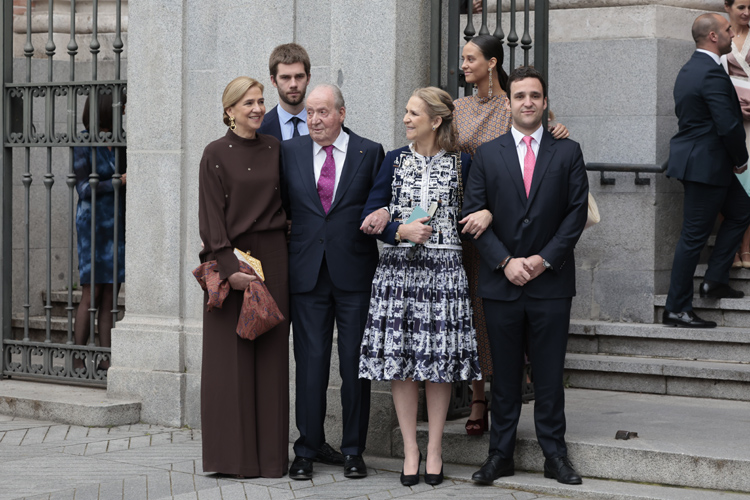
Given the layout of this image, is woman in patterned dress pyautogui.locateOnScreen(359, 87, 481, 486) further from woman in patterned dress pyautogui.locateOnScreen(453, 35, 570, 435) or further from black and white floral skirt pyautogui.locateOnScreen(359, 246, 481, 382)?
woman in patterned dress pyautogui.locateOnScreen(453, 35, 570, 435)

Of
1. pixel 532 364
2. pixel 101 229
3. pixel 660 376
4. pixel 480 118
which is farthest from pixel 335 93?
pixel 660 376

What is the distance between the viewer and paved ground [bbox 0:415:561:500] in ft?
19.0

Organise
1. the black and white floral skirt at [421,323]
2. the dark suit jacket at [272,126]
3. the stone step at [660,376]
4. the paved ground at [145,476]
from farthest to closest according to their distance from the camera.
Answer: the stone step at [660,376], the dark suit jacket at [272,126], the black and white floral skirt at [421,323], the paved ground at [145,476]

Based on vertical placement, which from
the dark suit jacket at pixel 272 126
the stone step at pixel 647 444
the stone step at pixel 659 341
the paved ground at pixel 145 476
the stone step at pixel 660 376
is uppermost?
the dark suit jacket at pixel 272 126

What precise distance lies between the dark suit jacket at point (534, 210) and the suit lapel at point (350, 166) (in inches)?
26.4

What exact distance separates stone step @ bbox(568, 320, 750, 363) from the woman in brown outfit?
2919 millimetres

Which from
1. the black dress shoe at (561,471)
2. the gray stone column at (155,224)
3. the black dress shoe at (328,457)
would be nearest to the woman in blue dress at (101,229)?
the gray stone column at (155,224)

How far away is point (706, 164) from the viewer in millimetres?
8078

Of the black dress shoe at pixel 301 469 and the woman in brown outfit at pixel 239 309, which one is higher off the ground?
the woman in brown outfit at pixel 239 309

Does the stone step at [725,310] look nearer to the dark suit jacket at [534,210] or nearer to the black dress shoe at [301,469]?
the dark suit jacket at [534,210]

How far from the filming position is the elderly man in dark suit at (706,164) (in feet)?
26.3

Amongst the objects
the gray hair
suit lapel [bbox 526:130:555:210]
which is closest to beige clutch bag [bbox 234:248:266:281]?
the gray hair

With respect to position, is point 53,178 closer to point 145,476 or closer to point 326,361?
point 145,476

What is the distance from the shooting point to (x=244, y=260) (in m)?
6.08
